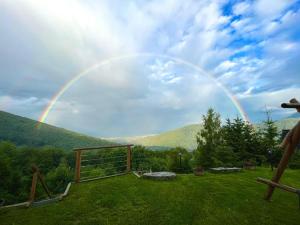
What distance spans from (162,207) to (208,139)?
11319mm

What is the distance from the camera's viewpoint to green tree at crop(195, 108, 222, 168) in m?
14.5

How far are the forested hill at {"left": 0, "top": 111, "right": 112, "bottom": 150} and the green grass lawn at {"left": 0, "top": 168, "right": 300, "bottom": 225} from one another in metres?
71.6

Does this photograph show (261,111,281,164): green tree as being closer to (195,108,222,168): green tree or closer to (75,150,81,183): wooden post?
(195,108,222,168): green tree

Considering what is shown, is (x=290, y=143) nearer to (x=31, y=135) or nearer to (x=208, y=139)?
(x=208, y=139)

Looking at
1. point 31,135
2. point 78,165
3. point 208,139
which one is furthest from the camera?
point 31,135

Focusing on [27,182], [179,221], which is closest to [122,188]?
[179,221]

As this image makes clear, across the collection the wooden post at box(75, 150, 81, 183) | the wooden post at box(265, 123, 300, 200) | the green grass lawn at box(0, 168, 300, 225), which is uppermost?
the wooden post at box(265, 123, 300, 200)

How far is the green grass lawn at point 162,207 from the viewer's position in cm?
386

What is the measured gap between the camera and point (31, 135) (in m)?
71.8

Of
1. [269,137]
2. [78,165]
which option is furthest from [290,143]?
[269,137]

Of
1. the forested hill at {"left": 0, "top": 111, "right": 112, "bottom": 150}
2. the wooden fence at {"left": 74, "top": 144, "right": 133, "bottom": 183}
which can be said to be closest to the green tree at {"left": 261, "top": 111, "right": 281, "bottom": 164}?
the wooden fence at {"left": 74, "top": 144, "right": 133, "bottom": 183}

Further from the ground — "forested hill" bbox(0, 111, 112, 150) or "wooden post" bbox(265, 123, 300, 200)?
"forested hill" bbox(0, 111, 112, 150)

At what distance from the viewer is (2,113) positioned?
79.2 metres

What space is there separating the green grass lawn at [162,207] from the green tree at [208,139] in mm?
8357
